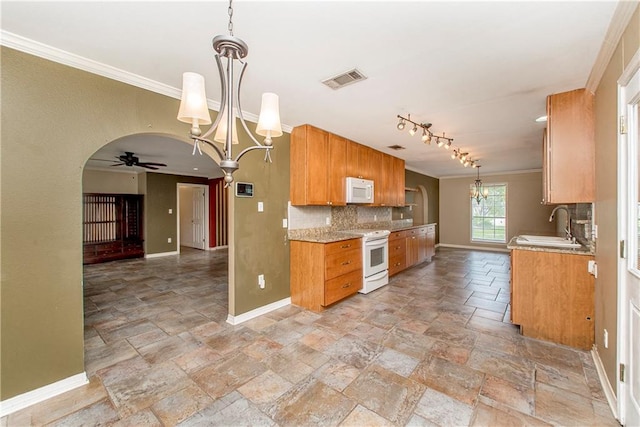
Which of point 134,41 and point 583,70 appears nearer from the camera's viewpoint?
point 134,41

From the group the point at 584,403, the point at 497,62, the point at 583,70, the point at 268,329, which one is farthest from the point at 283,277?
the point at 583,70

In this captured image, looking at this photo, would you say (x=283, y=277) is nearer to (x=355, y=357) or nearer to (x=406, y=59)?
(x=355, y=357)

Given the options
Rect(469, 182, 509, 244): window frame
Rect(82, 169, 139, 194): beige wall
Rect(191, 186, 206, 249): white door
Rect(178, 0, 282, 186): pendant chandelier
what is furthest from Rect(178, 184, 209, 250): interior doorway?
Rect(469, 182, 509, 244): window frame

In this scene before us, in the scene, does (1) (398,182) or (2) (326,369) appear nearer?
(2) (326,369)

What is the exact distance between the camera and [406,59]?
2066 millimetres

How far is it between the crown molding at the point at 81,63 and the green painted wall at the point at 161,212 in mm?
5933

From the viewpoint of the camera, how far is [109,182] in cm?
728

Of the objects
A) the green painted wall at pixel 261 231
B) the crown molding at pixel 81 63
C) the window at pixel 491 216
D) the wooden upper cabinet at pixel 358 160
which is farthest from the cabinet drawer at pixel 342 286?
the window at pixel 491 216

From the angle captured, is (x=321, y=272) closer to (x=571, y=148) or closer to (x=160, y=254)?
(x=571, y=148)

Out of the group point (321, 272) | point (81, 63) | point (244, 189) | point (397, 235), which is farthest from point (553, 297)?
point (81, 63)

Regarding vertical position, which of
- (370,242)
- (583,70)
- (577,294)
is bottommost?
(577,294)

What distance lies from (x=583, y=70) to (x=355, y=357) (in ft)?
9.95

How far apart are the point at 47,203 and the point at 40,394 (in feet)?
4.36

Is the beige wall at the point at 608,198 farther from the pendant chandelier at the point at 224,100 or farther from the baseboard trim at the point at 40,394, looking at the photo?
the baseboard trim at the point at 40,394
